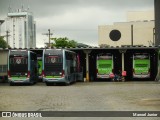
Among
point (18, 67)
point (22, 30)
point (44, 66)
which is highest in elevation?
point (22, 30)

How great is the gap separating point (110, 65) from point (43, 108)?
29405 millimetres

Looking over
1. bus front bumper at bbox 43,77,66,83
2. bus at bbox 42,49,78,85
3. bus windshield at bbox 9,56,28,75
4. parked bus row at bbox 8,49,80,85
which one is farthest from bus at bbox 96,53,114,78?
A: bus windshield at bbox 9,56,28,75

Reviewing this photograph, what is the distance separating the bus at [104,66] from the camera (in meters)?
45.5

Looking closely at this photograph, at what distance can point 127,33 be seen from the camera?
273 ft

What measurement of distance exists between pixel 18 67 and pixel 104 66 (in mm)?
10668

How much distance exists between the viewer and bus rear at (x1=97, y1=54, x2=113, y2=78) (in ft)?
149

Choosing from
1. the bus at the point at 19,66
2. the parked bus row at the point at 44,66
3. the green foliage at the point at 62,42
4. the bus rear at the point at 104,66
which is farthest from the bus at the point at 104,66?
the green foliage at the point at 62,42

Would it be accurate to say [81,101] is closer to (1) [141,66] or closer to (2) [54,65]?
(2) [54,65]

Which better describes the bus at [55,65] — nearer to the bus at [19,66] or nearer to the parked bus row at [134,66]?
the bus at [19,66]

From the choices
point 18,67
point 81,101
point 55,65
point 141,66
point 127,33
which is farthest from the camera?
point 127,33

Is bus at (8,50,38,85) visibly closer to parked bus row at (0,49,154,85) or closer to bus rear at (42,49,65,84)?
parked bus row at (0,49,154,85)

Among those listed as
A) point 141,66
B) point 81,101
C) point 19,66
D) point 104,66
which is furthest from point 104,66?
point 81,101

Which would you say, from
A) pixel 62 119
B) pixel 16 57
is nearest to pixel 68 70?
pixel 16 57

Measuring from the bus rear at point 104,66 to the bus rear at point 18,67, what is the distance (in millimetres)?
9500
